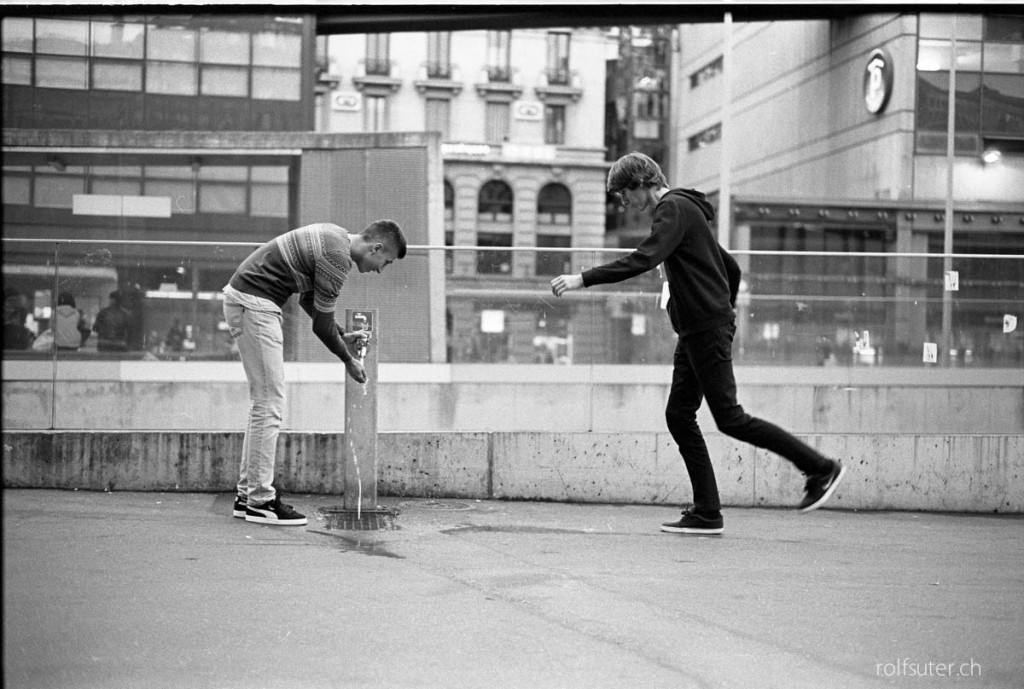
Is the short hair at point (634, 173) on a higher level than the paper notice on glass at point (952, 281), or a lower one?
higher

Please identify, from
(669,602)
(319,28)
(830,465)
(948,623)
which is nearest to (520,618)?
(669,602)

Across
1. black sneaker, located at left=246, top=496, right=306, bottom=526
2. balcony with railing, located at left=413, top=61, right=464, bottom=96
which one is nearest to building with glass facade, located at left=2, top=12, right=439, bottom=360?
black sneaker, located at left=246, top=496, right=306, bottom=526

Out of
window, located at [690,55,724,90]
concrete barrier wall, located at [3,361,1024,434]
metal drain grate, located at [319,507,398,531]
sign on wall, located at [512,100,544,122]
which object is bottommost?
metal drain grate, located at [319,507,398,531]

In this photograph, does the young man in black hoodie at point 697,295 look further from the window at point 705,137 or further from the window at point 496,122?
the window at point 496,122

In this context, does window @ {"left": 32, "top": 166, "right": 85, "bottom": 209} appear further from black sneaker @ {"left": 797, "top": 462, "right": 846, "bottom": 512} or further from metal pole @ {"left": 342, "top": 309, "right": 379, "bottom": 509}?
black sneaker @ {"left": 797, "top": 462, "right": 846, "bottom": 512}

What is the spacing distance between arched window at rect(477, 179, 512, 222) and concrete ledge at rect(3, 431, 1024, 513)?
5277 cm

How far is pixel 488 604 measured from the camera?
438 cm

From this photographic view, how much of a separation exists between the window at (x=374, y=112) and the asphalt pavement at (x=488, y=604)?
52.2 meters

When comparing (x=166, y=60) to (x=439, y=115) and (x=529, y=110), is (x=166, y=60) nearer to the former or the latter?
(x=439, y=115)

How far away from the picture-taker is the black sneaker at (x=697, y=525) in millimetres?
6246

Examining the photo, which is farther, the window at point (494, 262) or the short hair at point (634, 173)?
the window at point (494, 262)

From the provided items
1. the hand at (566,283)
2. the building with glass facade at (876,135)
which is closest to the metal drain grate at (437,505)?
the hand at (566,283)

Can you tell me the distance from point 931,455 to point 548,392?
2.72 metres

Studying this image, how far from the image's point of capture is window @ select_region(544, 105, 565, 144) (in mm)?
60875
